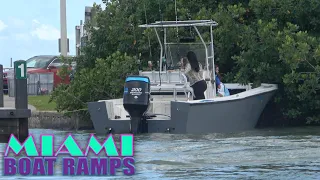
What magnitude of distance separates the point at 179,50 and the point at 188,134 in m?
3.35

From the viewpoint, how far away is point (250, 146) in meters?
15.7

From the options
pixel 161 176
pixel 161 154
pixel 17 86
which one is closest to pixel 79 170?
pixel 161 176

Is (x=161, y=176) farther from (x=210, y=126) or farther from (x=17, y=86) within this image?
(x=210, y=126)

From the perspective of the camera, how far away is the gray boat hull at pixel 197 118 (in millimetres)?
18797

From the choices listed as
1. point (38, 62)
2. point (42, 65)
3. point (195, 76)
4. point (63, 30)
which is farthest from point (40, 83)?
point (195, 76)

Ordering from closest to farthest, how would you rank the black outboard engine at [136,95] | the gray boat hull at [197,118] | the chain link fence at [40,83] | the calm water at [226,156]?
the calm water at [226,156] → the black outboard engine at [136,95] → the gray boat hull at [197,118] → the chain link fence at [40,83]

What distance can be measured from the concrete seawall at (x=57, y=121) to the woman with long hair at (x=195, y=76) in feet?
12.7

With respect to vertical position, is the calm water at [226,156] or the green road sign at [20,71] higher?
the green road sign at [20,71]

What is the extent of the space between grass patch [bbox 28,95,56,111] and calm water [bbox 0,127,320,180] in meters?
6.55

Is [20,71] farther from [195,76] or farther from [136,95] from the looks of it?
[195,76]

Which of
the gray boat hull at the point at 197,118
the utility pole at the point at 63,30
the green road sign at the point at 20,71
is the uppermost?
the utility pole at the point at 63,30

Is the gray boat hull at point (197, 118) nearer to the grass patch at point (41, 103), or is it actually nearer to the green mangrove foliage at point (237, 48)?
the green mangrove foliage at point (237, 48)

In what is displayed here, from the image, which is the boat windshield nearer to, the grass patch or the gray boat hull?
the grass patch

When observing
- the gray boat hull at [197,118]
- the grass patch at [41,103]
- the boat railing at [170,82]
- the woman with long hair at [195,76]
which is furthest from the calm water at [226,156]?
the grass patch at [41,103]
